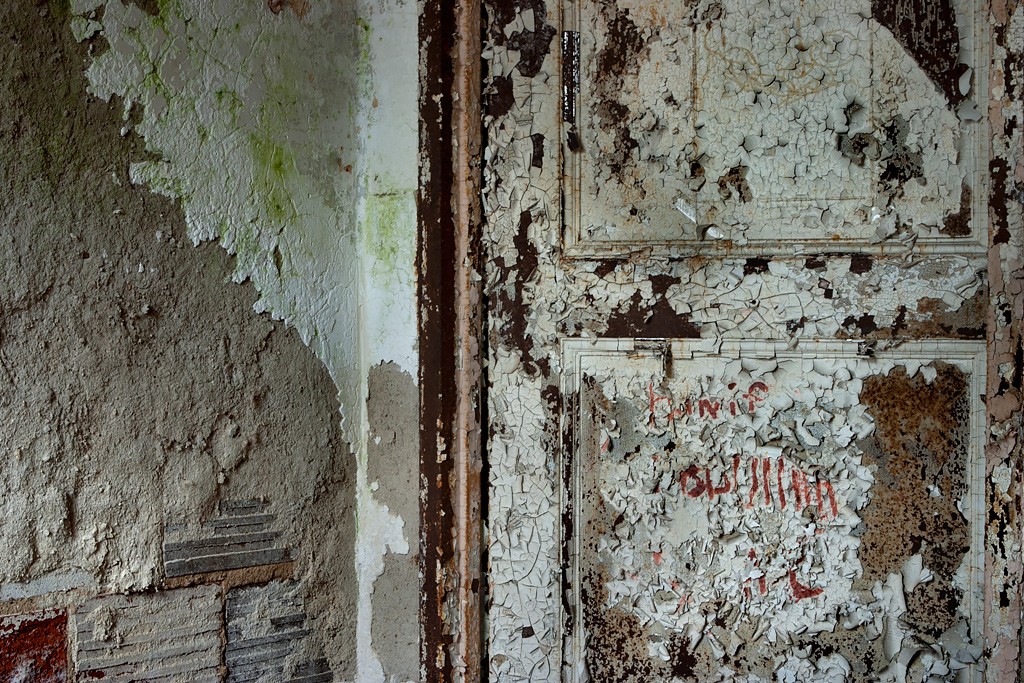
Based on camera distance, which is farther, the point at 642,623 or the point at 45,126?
the point at 642,623

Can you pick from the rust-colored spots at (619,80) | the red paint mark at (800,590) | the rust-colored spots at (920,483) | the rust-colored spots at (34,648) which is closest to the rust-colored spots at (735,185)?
the rust-colored spots at (619,80)

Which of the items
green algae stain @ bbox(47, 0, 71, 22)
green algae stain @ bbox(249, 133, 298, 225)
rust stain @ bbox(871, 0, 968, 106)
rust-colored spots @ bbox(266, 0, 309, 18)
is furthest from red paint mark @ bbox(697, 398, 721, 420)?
green algae stain @ bbox(47, 0, 71, 22)

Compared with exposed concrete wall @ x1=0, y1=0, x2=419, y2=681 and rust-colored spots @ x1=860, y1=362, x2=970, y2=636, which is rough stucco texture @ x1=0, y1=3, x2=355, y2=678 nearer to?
exposed concrete wall @ x1=0, y1=0, x2=419, y2=681

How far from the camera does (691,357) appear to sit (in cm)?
122

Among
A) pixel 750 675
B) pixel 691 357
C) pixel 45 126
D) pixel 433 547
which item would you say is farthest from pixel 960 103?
pixel 45 126

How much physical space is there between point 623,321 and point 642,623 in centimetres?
58

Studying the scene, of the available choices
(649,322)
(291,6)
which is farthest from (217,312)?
(649,322)

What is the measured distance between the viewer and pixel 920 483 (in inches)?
44.6

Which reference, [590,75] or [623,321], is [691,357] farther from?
[590,75]

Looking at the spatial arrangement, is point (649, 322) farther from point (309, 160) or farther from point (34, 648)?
point (34, 648)

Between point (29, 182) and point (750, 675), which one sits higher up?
point (29, 182)

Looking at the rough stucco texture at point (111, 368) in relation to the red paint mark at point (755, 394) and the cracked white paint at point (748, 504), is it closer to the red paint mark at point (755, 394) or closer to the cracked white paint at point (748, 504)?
the cracked white paint at point (748, 504)

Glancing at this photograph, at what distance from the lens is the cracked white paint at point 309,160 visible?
1.19 meters

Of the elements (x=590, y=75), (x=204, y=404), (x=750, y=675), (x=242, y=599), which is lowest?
(x=750, y=675)
